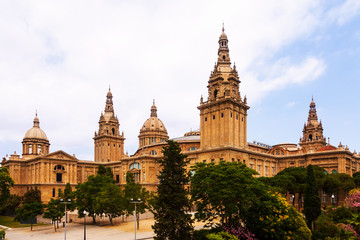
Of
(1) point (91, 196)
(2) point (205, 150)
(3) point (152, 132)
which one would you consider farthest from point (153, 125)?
(1) point (91, 196)

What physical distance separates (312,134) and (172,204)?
101 m

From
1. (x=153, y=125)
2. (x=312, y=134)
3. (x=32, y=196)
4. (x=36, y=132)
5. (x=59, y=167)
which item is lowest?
(x=32, y=196)

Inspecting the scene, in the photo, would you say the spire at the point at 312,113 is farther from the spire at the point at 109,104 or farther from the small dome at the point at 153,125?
the spire at the point at 109,104

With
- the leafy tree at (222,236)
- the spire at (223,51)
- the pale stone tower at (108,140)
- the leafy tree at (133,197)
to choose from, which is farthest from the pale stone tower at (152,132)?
the leafy tree at (222,236)

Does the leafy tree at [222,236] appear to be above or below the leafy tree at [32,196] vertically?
above

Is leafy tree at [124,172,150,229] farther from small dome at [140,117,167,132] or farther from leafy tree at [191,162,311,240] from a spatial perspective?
small dome at [140,117,167,132]

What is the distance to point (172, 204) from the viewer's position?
34.8m

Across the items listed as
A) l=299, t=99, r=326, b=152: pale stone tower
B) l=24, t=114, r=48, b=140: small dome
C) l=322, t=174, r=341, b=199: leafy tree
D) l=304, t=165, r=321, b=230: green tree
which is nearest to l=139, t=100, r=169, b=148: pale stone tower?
l=24, t=114, r=48, b=140: small dome

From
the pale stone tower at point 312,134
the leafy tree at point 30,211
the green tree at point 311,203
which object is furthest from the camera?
the pale stone tower at point 312,134

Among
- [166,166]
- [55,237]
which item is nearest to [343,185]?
[166,166]

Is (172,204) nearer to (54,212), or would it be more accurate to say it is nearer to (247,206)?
(247,206)

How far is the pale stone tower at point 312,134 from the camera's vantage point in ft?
387

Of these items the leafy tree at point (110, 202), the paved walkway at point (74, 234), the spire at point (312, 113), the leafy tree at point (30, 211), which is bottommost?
the paved walkway at point (74, 234)

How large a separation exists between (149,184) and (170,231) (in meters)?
51.8
